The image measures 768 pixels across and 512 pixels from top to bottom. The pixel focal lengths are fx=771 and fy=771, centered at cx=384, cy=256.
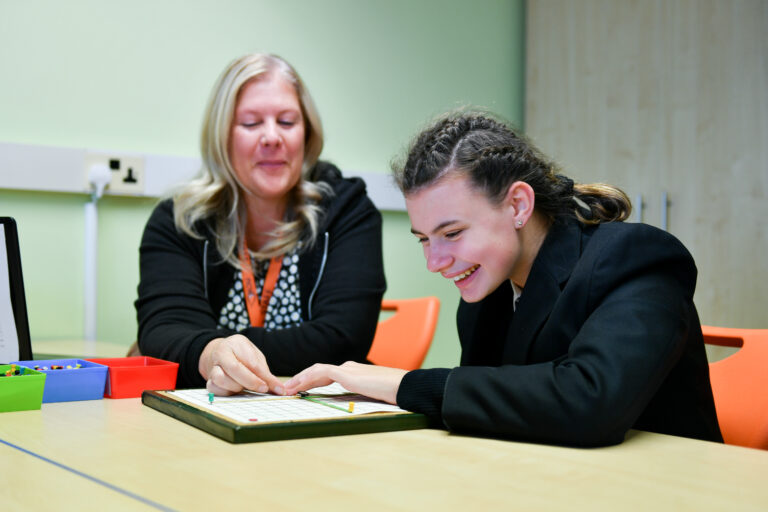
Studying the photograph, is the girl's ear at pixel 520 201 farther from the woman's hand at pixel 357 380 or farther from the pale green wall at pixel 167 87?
the pale green wall at pixel 167 87

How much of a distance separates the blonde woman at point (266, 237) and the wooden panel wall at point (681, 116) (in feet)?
2.85

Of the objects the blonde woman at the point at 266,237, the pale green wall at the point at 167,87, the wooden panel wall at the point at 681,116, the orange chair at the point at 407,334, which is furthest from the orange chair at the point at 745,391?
the pale green wall at the point at 167,87

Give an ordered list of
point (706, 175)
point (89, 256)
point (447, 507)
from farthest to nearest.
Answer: point (706, 175) → point (89, 256) → point (447, 507)

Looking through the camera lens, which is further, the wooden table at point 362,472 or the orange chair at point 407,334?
the orange chair at point 407,334

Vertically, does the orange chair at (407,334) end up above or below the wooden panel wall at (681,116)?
below

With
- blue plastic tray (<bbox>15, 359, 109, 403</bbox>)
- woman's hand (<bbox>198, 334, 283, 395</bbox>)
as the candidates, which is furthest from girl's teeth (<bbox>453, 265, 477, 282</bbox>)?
blue plastic tray (<bbox>15, 359, 109, 403</bbox>)

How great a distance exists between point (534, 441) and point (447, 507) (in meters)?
0.31

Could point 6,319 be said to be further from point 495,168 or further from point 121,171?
point 121,171

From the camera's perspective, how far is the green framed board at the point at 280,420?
92 centimetres

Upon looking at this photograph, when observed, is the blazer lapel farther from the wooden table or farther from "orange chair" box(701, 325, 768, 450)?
"orange chair" box(701, 325, 768, 450)

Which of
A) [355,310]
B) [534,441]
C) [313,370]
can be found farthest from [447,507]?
[355,310]

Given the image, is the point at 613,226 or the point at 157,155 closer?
the point at 613,226

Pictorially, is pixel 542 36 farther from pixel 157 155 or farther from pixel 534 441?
pixel 534 441

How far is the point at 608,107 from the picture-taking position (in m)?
3.04
